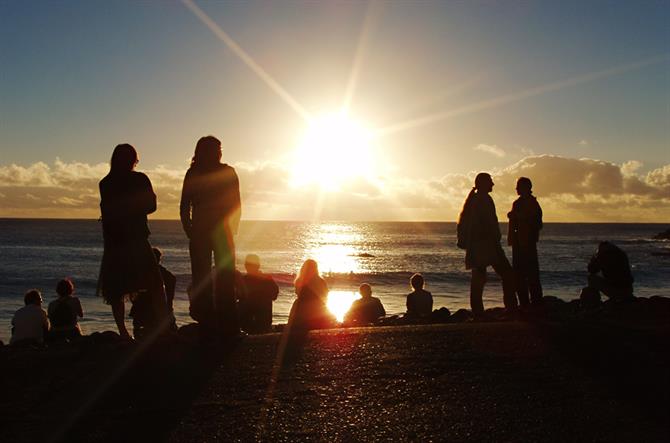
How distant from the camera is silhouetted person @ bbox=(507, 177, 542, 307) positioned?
32.4ft

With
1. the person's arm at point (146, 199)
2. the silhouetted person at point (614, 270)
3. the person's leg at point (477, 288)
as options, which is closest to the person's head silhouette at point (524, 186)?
the person's leg at point (477, 288)

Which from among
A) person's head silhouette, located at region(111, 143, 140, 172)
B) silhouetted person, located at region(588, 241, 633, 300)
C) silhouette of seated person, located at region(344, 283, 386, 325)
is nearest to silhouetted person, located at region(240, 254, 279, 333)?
silhouette of seated person, located at region(344, 283, 386, 325)

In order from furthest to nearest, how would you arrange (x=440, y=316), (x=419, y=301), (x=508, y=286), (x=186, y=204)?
(x=419, y=301), (x=440, y=316), (x=508, y=286), (x=186, y=204)

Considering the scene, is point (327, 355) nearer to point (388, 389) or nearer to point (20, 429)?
point (388, 389)

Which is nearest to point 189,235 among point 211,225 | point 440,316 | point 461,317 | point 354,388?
point 211,225

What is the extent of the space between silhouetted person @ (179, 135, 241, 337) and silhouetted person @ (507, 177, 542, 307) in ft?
14.8

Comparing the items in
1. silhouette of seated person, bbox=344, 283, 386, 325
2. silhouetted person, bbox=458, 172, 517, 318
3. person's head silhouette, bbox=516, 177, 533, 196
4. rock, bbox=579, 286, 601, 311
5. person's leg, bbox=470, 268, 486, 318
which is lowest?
silhouette of seated person, bbox=344, 283, 386, 325

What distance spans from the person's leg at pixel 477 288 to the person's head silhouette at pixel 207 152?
13.8 feet

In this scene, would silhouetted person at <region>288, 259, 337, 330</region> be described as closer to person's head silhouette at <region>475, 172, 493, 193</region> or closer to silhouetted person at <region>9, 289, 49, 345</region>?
person's head silhouette at <region>475, 172, 493, 193</region>

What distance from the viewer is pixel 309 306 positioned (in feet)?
31.0

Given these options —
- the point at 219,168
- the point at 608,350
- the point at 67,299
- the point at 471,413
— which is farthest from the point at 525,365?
the point at 67,299

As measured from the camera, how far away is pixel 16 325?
9391 mm

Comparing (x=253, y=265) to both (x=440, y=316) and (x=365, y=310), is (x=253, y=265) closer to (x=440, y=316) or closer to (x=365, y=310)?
(x=365, y=310)

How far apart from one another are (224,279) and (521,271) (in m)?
4.96
